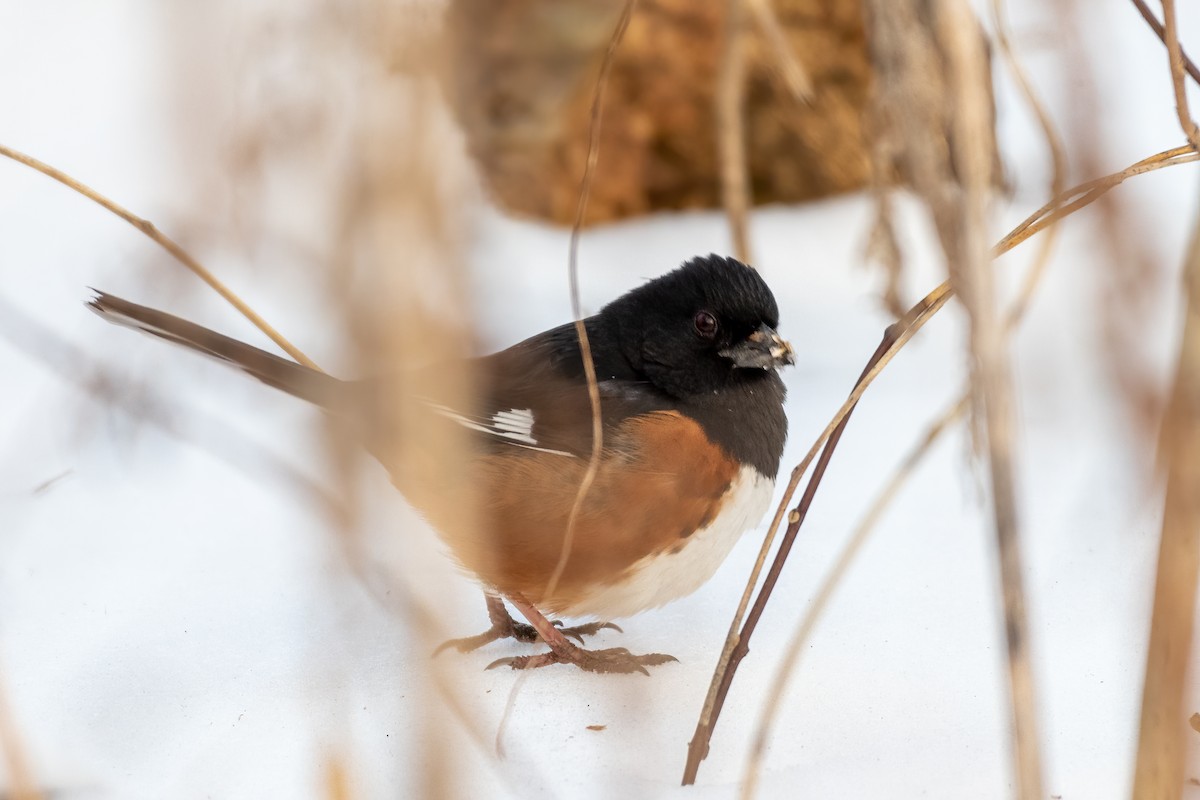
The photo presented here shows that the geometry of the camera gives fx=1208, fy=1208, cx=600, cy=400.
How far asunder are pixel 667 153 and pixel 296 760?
3.48m

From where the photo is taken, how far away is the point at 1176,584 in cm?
105

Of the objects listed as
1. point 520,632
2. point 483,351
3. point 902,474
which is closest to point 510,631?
point 520,632

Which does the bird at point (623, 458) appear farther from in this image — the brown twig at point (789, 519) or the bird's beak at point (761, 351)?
the brown twig at point (789, 519)

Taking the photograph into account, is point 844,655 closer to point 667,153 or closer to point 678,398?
point 678,398

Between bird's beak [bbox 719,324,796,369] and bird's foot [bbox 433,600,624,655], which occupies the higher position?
bird's beak [bbox 719,324,796,369]

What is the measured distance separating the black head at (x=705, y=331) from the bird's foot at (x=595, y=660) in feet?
1.78

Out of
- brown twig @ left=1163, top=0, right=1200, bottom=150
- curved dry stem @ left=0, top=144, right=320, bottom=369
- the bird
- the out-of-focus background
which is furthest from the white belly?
brown twig @ left=1163, top=0, right=1200, bottom=150

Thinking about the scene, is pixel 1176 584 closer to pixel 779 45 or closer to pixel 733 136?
pixel 779 45

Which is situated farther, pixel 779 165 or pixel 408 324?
pixel 779 165

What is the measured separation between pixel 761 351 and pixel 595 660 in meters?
0.70

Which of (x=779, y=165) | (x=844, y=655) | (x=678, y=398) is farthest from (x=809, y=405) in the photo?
(x=779, y=165)

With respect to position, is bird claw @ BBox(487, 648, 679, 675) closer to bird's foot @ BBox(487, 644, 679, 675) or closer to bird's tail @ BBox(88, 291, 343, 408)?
bird's foot @ BBox(487, 644, 679, 675)

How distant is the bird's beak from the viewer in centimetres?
243

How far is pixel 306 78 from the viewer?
90 centimetres
